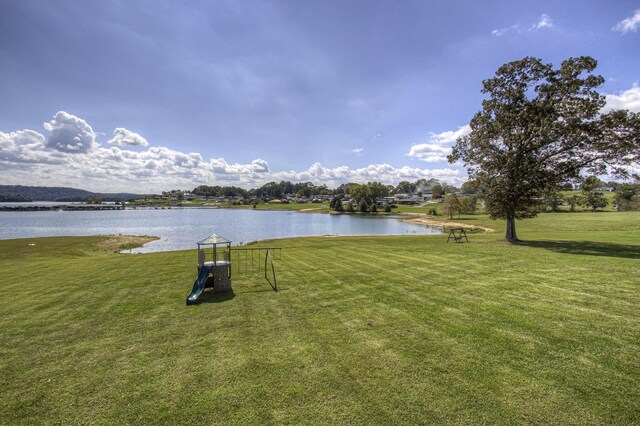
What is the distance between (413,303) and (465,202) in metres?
83.5

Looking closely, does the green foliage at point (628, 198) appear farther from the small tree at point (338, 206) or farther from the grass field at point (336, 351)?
the small tree at point (338, 206)

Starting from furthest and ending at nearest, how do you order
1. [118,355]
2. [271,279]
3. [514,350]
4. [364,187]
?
[364,187] < [271,279] < [118,355] < [514,350]

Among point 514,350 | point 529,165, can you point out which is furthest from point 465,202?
point 514,350

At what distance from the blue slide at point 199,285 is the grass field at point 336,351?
0.41 metres

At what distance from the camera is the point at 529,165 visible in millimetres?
23719

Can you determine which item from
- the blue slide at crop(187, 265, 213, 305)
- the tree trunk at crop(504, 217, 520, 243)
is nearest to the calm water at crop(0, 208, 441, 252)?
the tree trunk at crop(504, 217, 520, 243)

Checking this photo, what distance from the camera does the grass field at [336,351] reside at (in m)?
5.22

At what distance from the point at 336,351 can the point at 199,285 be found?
23.1 ft

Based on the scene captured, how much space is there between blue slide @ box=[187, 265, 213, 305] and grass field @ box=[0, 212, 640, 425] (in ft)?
1.34

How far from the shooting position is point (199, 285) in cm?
1183

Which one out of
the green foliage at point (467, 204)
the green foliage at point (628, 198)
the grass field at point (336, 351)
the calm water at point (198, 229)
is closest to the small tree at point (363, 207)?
the calm water at point (198, 229)

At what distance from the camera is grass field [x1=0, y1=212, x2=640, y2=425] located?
17.1 ft

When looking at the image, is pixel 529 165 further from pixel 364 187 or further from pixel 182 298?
pixel 364 187

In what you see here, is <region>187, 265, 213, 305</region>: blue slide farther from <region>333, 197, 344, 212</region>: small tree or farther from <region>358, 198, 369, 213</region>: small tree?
<region>333, 197, 344, 212</region>: small tree
